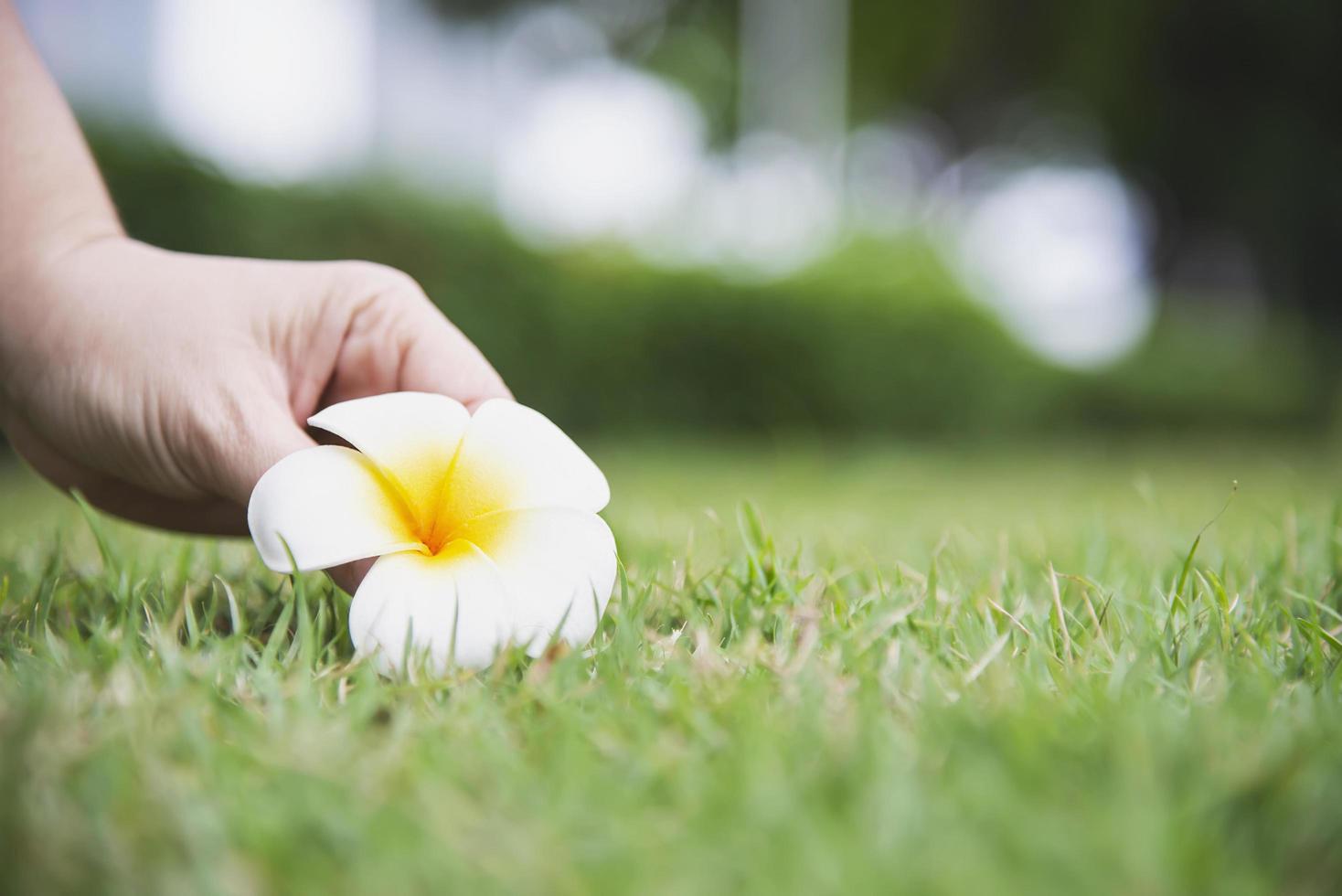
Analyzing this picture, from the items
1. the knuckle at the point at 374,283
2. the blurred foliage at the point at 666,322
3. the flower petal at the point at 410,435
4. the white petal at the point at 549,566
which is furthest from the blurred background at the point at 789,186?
the white petal at the point at 549,566

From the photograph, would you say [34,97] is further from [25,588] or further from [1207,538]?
[1207,538]

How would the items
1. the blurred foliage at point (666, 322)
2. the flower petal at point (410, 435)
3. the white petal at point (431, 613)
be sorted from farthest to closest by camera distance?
1. the blurred foliage at point (666, 322)
2. the flower petal at point (410, 435)
3. the white petal at point (431, 613)

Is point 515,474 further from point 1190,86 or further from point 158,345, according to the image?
point 1190,86

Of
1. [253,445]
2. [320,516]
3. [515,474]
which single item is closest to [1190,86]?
[515,474]

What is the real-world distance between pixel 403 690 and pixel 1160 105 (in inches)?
895

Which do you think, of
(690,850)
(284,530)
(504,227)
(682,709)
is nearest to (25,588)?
(284,530)

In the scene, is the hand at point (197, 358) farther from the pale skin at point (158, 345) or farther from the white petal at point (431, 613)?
the white petal at point (431, 613)

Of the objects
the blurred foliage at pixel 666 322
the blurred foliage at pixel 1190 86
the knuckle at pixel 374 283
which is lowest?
the blurred foliage at pixel 666 322

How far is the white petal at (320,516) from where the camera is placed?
1044mm

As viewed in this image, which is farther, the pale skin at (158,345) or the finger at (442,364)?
the finger at (442,364)

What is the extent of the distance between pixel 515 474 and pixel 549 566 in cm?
14

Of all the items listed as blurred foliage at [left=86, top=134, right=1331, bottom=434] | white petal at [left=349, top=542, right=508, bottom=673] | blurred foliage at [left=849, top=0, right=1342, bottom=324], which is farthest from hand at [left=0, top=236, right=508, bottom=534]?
blurred foliage at [left=849, top=0, right=1342, bottom=324]

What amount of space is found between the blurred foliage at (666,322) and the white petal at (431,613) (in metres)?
5.02

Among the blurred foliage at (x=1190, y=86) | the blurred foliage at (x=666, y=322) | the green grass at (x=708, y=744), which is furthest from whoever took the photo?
the blurred foliage at (x=1190, y=86)
